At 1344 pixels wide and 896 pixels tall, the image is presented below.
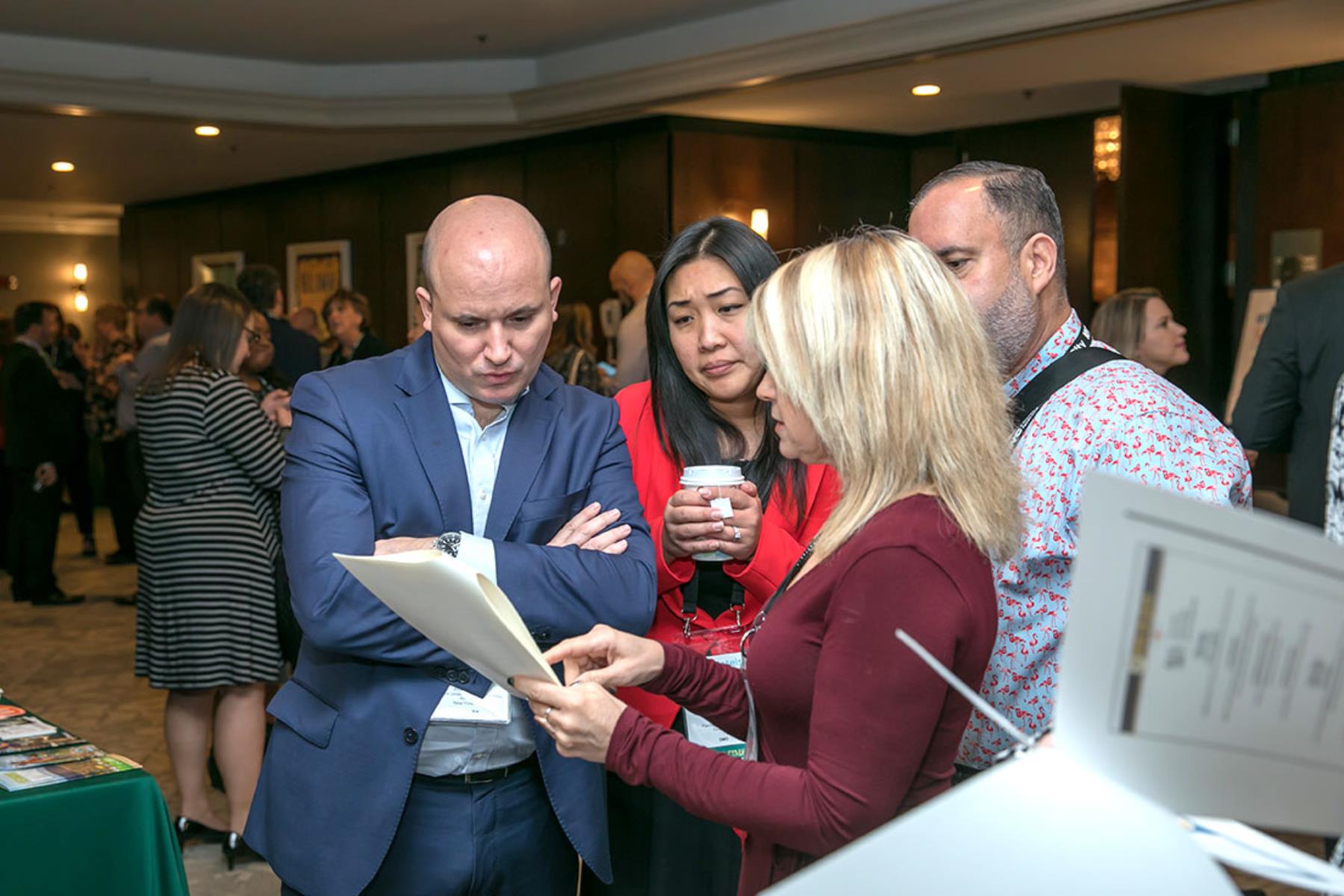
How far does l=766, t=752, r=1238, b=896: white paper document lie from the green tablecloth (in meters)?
1.69

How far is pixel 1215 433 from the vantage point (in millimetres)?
1712

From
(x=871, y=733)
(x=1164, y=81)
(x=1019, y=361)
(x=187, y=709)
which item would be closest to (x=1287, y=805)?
(x=871, y=733)

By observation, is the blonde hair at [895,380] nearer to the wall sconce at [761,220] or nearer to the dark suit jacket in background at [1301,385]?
the dark suit jacket in background at [1301,385]

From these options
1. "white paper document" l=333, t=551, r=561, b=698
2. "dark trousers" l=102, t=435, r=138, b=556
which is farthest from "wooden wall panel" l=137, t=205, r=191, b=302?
"white paper document" l=333, t=551, r=561, b=698

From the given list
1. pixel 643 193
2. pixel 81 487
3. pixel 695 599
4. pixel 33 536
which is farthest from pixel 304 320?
pixel 695 599

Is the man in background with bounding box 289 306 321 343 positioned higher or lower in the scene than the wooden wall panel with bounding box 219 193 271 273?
lower

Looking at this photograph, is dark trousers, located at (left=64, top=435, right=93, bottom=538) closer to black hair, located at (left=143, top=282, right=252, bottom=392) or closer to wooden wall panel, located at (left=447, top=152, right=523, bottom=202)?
wooden wall panel, located at (left=447, top=152, right=523, bottom=202)

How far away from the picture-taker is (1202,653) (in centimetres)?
65

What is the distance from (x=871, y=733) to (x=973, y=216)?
90cm

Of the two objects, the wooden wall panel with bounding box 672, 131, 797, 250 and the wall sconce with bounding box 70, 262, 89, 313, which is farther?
the wall sconce with bounding box 70, 262, 89, 313

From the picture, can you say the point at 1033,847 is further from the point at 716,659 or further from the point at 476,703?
the point at 716,659

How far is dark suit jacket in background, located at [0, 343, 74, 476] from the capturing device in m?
7.32

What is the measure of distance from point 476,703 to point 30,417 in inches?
261

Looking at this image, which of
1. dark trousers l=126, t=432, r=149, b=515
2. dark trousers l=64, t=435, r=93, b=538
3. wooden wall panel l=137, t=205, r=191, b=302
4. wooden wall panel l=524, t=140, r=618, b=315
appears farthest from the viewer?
wooden wall panel l=137, t=205, r=191, b=302
